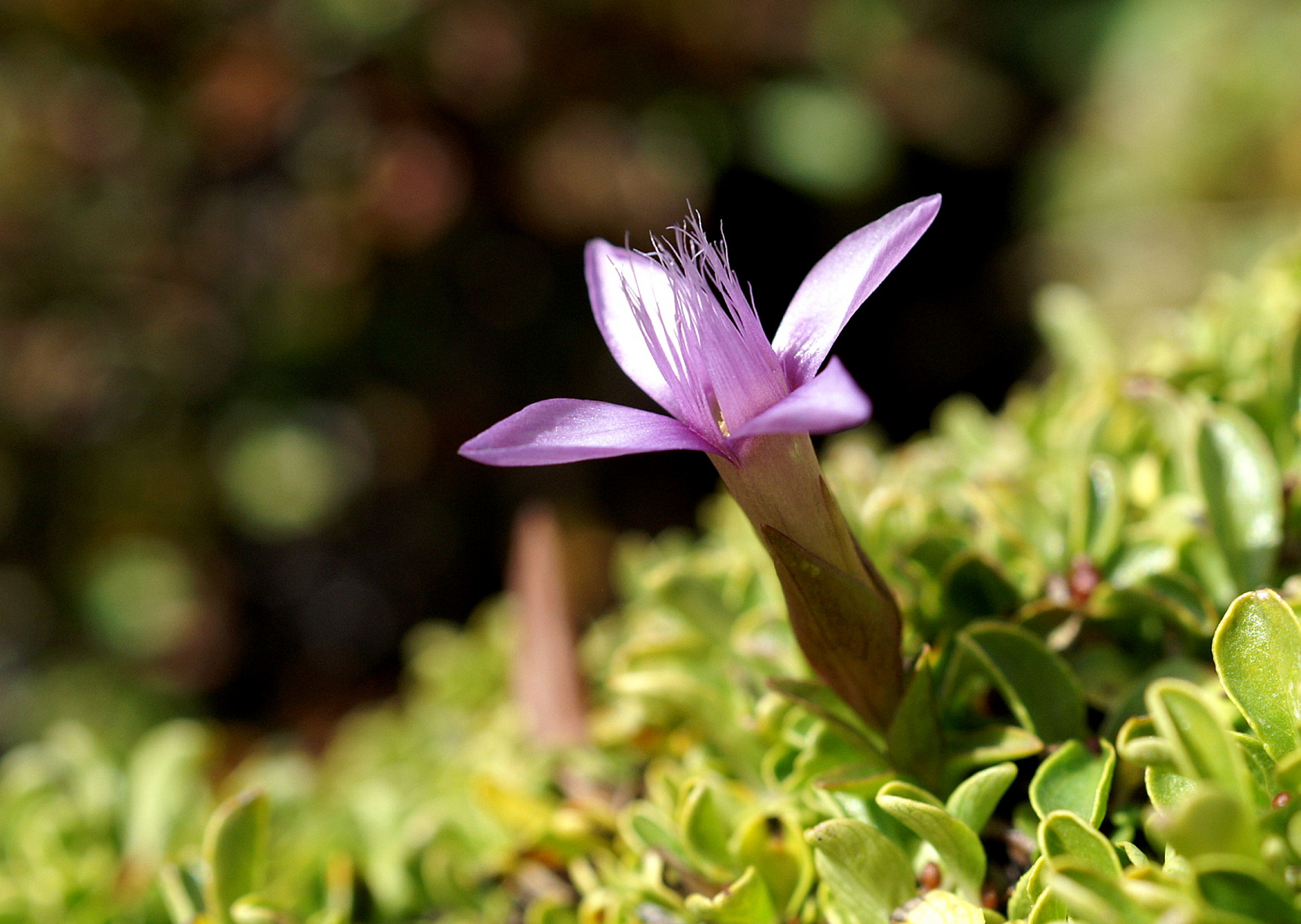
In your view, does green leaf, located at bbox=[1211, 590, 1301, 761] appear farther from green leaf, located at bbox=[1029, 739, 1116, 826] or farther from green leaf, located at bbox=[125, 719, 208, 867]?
green leaf, located at bbox=[125, 719, 208, 867]

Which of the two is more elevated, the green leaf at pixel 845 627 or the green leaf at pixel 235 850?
the green leaf at pixel 845 627

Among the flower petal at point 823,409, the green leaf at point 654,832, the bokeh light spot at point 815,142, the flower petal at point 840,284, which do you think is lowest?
the green leaf at point 654,832

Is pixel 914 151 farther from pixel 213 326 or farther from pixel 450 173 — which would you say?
pixel 213 326

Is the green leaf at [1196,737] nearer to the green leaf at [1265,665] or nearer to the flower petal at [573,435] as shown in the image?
the green leaf at [1265,665]

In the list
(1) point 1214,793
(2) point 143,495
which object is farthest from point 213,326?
(1) point 1214,793

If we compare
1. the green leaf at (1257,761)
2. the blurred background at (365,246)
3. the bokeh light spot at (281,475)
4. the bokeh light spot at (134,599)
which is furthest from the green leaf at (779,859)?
the bokeh light spot at (134,599)

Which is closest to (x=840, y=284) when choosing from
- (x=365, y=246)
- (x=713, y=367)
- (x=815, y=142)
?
(x=713, y=367)

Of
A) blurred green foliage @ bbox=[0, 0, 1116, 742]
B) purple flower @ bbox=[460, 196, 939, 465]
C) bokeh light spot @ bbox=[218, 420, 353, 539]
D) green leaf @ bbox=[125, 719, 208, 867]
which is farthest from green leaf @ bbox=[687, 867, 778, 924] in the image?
bokeh light spot @ bbox=[218, 420, 353, 539]
